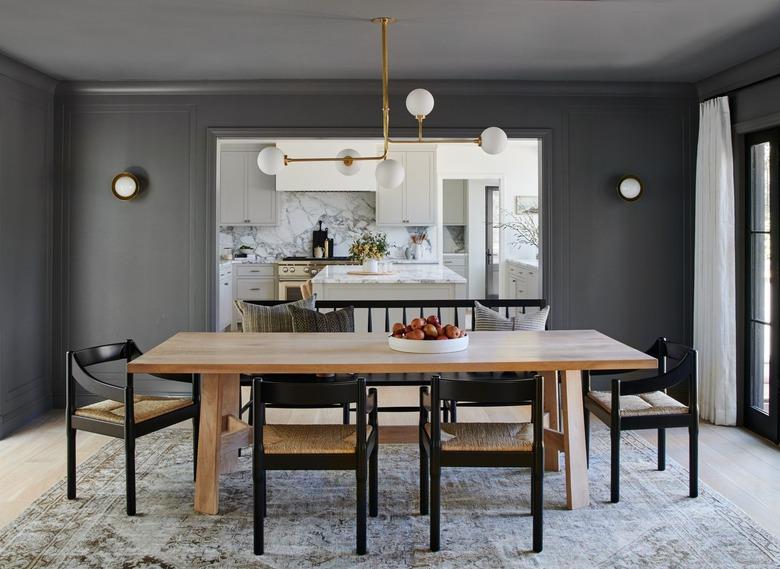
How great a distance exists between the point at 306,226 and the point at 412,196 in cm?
146

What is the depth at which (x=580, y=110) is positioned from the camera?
539 centimetres

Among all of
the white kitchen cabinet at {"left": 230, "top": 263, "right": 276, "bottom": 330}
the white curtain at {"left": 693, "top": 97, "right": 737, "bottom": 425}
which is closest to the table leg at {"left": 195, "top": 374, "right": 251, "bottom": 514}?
the white curtain at {"left": 693, "top": 97, "right": 737, "bottom": 425}

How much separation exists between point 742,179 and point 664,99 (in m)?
0.92

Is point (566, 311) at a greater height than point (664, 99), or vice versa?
point (664, 99)

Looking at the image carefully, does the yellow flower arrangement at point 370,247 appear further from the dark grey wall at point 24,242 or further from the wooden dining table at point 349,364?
the wooden dining table at point 349,364

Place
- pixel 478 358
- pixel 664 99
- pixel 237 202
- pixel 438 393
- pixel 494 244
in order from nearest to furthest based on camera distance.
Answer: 1. pixel 438 393
2. pixel 478 358
3. pixel 664 99
4. pixel 237 202
5. pixel 494 244

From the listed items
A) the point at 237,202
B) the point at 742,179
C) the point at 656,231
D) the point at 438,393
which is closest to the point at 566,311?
the point at 656,231

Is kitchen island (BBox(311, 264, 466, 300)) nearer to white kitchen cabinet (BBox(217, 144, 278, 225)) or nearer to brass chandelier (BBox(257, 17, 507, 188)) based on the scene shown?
brass chandelier (BBox(257, 17, 507, 188))

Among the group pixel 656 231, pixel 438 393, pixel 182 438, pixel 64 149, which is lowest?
pixel 182 438

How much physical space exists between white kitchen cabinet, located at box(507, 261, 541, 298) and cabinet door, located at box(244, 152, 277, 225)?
3193 millimetres

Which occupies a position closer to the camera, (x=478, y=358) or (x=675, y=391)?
(x=478, y=358)

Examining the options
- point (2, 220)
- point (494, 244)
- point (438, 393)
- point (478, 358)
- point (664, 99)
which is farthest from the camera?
point (494, 244)

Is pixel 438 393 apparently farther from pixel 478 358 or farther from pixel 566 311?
pixel 566 311

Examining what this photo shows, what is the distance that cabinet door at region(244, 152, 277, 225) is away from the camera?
9.25 m
